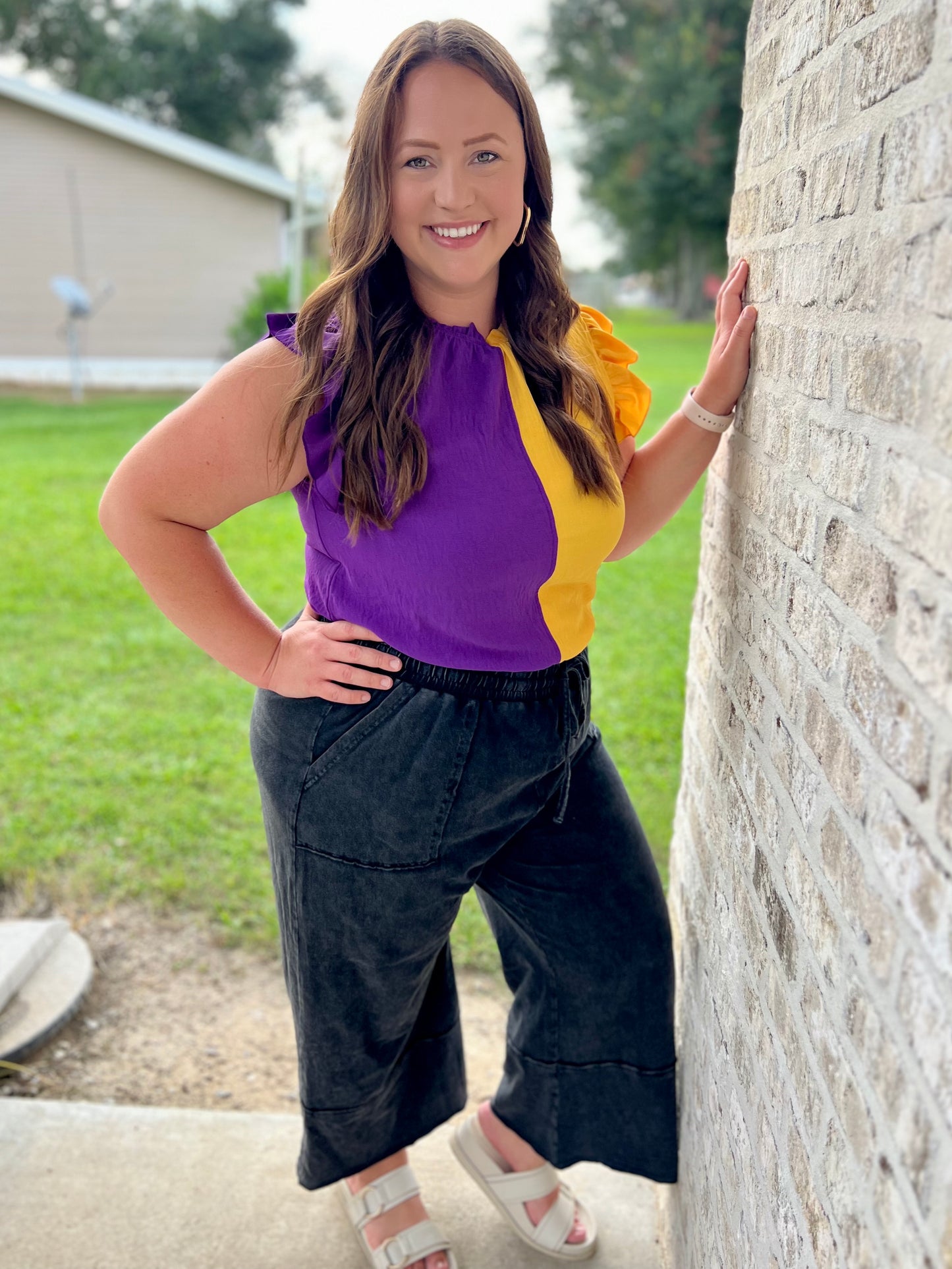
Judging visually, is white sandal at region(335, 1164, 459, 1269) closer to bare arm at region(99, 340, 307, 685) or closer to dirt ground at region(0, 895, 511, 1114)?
dirt ground at region(0, 895, 511, 1114)

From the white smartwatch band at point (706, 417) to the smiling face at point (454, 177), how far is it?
38 cm

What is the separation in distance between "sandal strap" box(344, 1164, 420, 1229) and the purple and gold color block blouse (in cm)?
105

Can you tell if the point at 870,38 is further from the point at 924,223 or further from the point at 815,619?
the point at 815,619

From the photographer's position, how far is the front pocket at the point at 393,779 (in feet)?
5.41

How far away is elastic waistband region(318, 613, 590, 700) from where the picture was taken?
5.47 feet

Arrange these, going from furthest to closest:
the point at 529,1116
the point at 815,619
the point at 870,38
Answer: the point at 529,1116 < the point at 815,619 < the point at 870,38

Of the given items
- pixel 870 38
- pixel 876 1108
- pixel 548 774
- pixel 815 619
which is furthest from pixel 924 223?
pixel 548 774

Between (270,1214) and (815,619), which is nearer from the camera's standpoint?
(815,619)

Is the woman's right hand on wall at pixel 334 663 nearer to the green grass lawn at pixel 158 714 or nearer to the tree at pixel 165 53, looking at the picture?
the green grass lawn at pixel 158 714

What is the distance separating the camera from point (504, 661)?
1.68 meters

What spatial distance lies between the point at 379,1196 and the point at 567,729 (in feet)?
3.24

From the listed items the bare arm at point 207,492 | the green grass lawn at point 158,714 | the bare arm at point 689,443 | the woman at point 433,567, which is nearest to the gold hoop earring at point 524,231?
the woman at point 433,567

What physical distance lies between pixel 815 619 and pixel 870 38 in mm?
572

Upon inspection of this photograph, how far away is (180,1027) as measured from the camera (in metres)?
2.93
